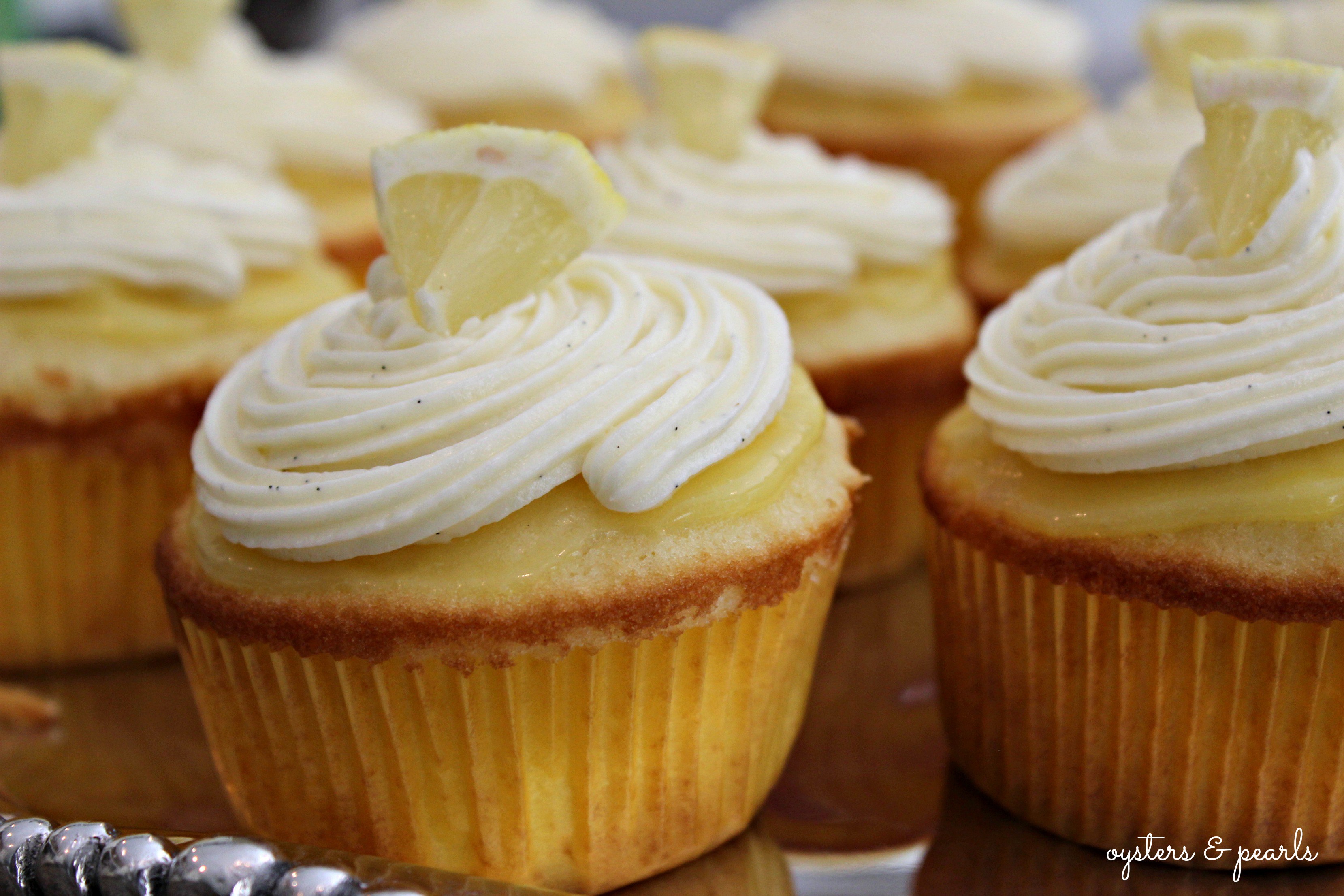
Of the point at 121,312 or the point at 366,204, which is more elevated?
the point at 121,312

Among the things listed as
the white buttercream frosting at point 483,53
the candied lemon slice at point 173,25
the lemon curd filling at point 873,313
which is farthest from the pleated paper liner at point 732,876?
the white buttercream frosting at point 483,53

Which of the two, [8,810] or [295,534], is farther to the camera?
[8,810]

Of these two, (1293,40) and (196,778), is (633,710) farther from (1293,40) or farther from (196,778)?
(1293,40)

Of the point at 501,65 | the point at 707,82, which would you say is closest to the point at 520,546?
the point at 707,82

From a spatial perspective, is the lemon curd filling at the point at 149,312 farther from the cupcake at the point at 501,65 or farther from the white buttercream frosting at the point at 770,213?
the cupcake at the point at 501,65

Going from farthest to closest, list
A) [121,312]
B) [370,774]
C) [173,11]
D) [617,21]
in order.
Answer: [617,21]
[173,11]
[121,312]
[370,774]

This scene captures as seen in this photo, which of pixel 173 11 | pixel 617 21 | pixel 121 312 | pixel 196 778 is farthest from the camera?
pixel 617 21

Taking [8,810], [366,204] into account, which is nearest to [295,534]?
[8,810]
